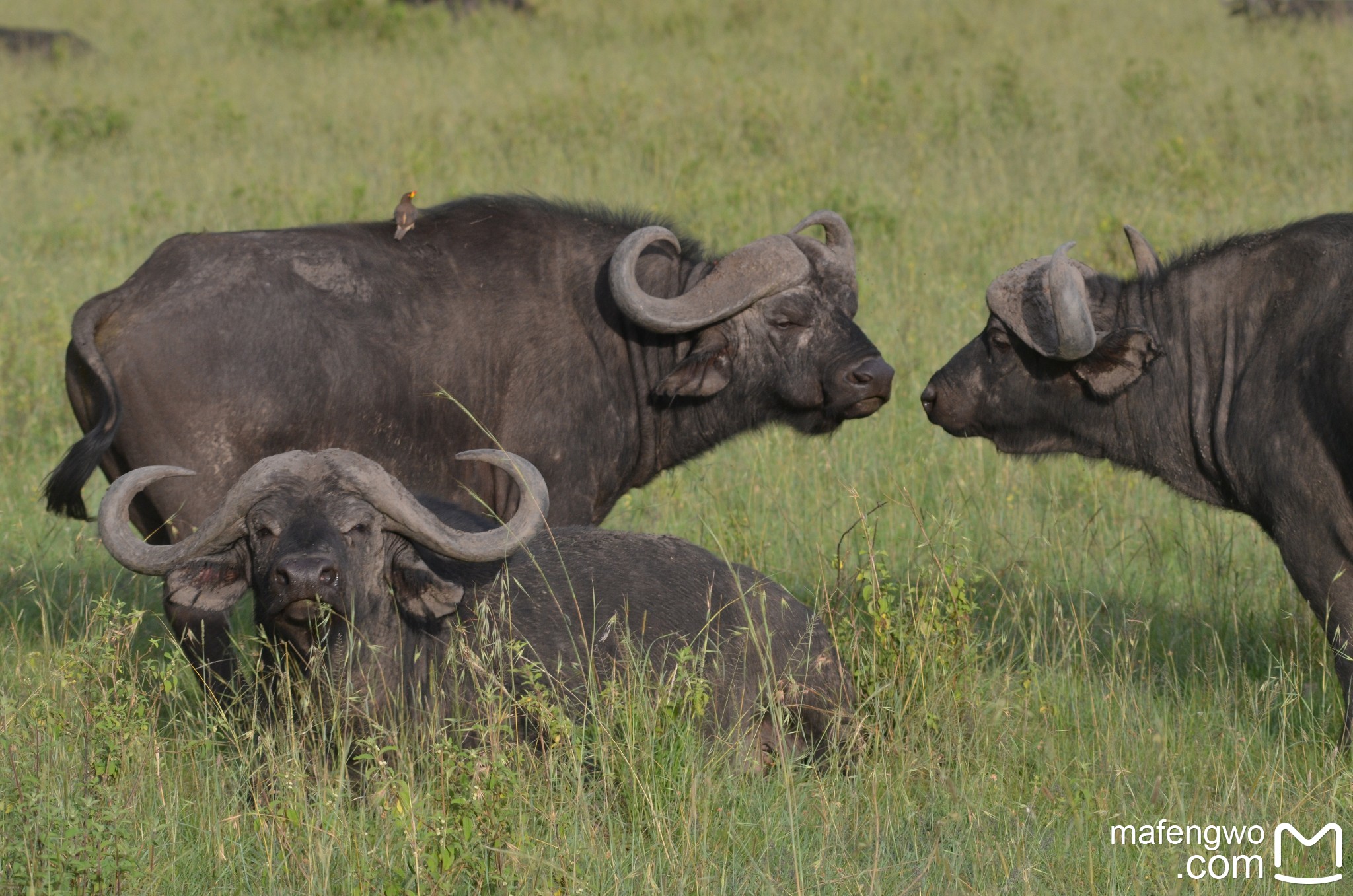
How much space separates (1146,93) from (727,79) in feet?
13.1

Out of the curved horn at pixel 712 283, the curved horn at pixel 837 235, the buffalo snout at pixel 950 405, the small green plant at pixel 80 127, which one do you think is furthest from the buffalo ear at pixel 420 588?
the small green plant at pixel 80 127

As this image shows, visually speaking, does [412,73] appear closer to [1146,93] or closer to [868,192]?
[868,192]

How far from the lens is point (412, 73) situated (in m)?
16.1

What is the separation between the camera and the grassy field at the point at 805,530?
411 centimetres

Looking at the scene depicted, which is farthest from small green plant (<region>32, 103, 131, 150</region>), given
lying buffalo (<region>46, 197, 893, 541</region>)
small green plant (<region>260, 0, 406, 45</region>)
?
lying buffalo (<region>46, 197, 893, 541</region>)

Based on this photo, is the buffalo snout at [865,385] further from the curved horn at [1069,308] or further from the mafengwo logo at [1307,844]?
the mafengwo logo at [1307,844]

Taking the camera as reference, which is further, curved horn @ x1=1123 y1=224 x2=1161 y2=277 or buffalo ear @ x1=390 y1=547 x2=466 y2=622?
curved horn @ x1=1123 y1=224 x2=1161 y2=277

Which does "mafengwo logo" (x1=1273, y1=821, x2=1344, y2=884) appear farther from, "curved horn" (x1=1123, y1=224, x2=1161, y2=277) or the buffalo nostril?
the buffalo nostril

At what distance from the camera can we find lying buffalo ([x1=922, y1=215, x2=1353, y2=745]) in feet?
15.7

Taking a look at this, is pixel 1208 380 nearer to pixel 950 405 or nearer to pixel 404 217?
pixel 950 405

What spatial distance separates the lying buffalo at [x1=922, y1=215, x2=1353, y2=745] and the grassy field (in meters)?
0.56

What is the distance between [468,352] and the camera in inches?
230

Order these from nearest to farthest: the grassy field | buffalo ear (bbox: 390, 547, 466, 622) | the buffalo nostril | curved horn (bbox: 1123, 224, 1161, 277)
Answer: the grassy field, buffalo ear (bbox: 390, 547, 466, 622), curved horn (bbox: 1123, 224, 1161, 277), the buffalo nostril

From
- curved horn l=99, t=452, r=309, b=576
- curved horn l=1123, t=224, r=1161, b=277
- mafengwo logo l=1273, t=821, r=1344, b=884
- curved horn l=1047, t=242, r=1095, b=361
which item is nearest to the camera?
mafengwo logo l=1273, t=821, r=1344, b=884
